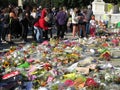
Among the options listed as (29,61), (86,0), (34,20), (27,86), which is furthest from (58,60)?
(86,0)

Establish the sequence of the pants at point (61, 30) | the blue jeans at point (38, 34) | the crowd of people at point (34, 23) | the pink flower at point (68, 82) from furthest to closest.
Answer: the pants at point (61, 30) < the blue jeans at point (38, 34) < the crowd of people at point (34, 23) < the pink flower at point (68, 82)

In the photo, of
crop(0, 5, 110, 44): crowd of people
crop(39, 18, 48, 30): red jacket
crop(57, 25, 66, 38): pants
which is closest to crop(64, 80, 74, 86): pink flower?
crop(0, 5, 110, 44): crowd of people

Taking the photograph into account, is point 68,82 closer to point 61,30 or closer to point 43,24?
point 43,24

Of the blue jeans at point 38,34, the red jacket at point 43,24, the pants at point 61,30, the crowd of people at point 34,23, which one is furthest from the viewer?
the pants at point 61,30

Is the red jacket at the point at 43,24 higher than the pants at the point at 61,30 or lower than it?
higher

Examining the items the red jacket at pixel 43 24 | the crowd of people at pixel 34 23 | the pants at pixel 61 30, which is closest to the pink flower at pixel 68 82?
the crowd of people at pixel 34 23

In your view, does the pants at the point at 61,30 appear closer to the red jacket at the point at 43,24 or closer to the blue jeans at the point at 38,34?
the red jacket at the point at 43,24

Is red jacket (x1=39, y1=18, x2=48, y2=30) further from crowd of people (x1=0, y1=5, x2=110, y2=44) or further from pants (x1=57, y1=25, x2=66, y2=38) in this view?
pants (x1=57, y1=25, x2=66, y2=38)

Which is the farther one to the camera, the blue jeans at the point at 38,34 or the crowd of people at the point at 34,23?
the blue jeans at the point at 38,34

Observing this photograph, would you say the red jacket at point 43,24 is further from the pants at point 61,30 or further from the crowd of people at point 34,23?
the pants at point 61,30

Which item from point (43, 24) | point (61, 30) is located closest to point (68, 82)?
point (43, 24)

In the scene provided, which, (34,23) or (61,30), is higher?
(34,23)

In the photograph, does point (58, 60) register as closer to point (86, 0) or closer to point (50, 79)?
point (50, 79)

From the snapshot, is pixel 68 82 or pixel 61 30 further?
pixel 61 30
